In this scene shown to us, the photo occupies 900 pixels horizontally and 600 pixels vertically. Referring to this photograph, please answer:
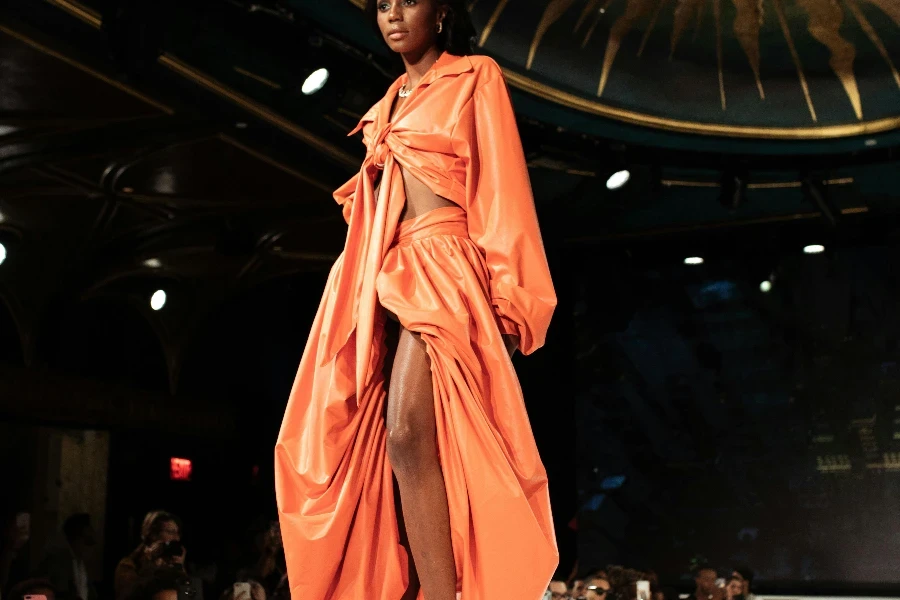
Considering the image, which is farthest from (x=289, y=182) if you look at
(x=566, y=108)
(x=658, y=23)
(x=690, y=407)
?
(x=690, y=407)

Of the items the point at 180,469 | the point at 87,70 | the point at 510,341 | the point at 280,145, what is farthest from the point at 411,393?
the point at 180,469

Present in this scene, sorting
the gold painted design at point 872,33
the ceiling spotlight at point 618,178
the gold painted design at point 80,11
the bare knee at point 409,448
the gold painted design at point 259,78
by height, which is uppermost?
the gold painted design at point 872,33

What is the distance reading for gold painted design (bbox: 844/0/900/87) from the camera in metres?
8.50

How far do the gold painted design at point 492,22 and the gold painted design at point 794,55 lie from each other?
7.28 feet

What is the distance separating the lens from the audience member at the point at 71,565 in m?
5.86

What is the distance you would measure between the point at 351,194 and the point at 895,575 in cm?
844

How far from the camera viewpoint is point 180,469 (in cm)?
1142

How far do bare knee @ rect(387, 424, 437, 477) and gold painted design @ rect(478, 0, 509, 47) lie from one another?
6.61m

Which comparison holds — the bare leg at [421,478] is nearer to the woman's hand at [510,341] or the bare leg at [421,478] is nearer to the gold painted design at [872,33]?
the woman's hand at [510,341]

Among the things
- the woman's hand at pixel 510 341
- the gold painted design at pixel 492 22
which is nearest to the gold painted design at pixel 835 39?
the gold painted design at pixel 492 22

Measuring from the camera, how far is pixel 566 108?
9039mm

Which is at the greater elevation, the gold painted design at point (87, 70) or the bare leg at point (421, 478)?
the gold painted design at point (87, 70)

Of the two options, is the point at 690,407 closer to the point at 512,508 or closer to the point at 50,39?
the point at 50,39

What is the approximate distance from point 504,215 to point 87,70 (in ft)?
16.8
